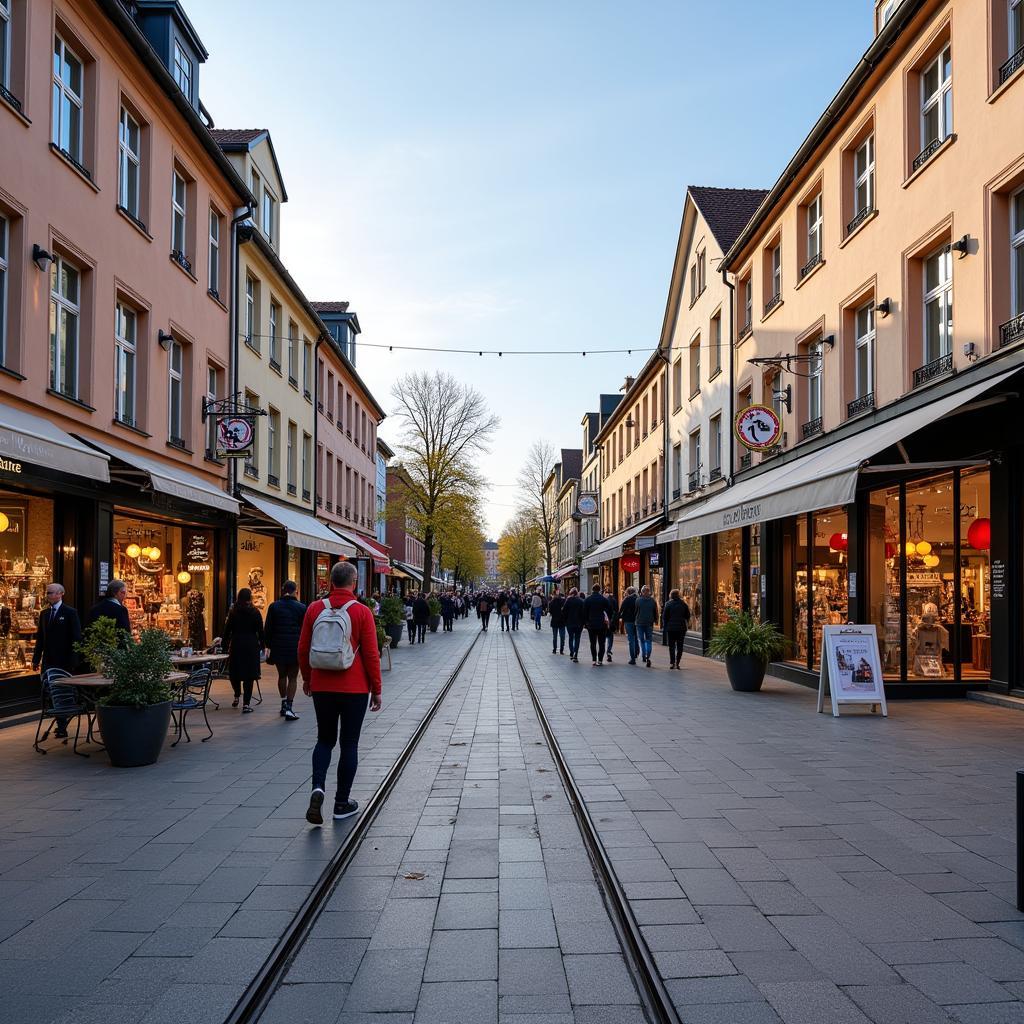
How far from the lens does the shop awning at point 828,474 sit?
11148mm

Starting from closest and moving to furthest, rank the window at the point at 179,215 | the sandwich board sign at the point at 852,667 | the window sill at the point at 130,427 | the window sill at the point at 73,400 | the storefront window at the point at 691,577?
the sandwich board sign at the point at 852,667
the window sill at the point at 73,400
the window sill at the point at 130,427
the window at the point at 179,215
the storefront window at the point at 691,577

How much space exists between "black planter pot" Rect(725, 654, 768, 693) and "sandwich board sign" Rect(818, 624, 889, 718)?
2.67 meters

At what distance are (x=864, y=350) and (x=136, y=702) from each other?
12.8m

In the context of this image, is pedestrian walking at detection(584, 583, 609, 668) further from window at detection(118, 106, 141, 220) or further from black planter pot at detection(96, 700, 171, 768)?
black planter pot at detection(96, 700, 171, 768)

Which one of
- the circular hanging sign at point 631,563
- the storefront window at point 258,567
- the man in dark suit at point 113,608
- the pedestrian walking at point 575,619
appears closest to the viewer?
the man in dark suit at point 113,608

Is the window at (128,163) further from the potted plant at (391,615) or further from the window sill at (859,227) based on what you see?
the window sill at (859,227)

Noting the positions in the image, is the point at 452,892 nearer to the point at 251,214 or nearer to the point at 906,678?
the point at 906,678

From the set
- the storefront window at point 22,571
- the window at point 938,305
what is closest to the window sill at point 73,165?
the storefront window at point 22,571

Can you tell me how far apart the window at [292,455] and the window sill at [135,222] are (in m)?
11.6

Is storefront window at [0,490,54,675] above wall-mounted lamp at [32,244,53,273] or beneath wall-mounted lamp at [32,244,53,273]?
beneath

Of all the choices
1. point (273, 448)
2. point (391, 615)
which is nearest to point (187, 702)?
point (391, 615)

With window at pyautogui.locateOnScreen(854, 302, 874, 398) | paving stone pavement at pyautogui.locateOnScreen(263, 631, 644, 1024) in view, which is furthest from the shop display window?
window at pyautogui.locateOnScreen(854, 302, 874, 398)

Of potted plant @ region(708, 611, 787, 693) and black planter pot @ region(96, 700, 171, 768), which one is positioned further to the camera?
potted plant @ region(708, 611, 787, 693)

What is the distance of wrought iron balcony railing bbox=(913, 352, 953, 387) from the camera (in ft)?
41.2
